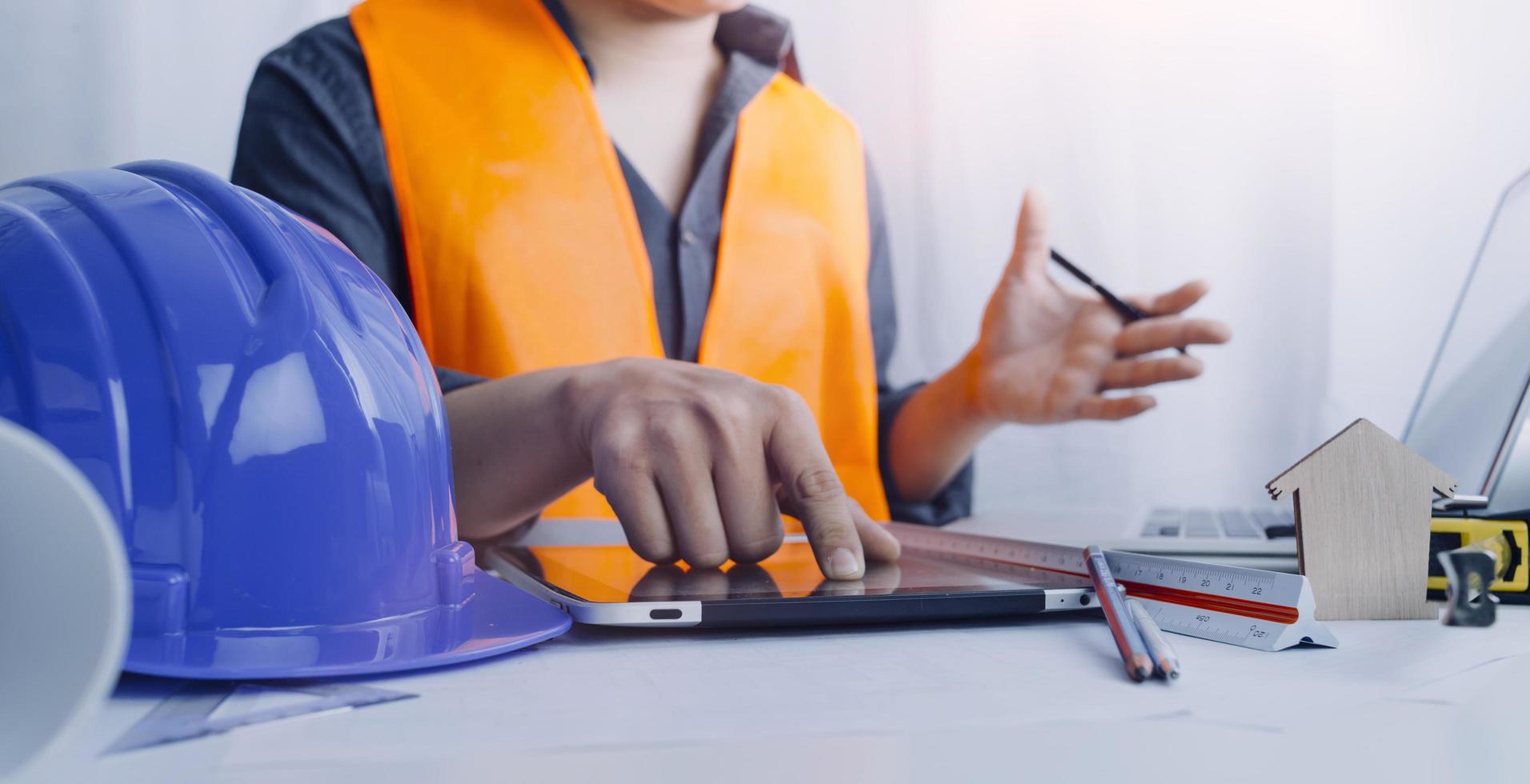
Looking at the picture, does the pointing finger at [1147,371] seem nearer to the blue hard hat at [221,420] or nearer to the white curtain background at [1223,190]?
the white curtain background at [1223,190]

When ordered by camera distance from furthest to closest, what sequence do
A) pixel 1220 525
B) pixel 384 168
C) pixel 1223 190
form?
pixel 1223 190 < pixel 384 168 < pixel 1220 525

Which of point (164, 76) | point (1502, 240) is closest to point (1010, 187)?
point (1502, 240)

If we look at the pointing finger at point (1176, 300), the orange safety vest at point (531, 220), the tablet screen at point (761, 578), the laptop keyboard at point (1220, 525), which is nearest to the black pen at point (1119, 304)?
the pointing finger at point (1176, 300)

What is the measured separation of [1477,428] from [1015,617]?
50 cm

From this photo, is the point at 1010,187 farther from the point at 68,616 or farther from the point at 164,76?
the point at 68,616

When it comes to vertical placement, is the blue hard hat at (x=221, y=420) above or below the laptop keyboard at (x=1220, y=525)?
above

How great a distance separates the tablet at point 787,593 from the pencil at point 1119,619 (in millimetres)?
16

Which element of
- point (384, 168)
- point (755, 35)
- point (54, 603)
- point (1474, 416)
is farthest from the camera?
point (755, 35)

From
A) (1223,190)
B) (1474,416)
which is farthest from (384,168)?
(1223,190)

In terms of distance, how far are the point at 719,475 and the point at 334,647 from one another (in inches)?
10.6

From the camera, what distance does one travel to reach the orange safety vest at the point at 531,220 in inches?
47.8

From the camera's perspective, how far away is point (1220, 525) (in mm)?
1097

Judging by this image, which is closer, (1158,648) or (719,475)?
(1158,648)

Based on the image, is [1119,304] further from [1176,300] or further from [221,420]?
[221,420]
